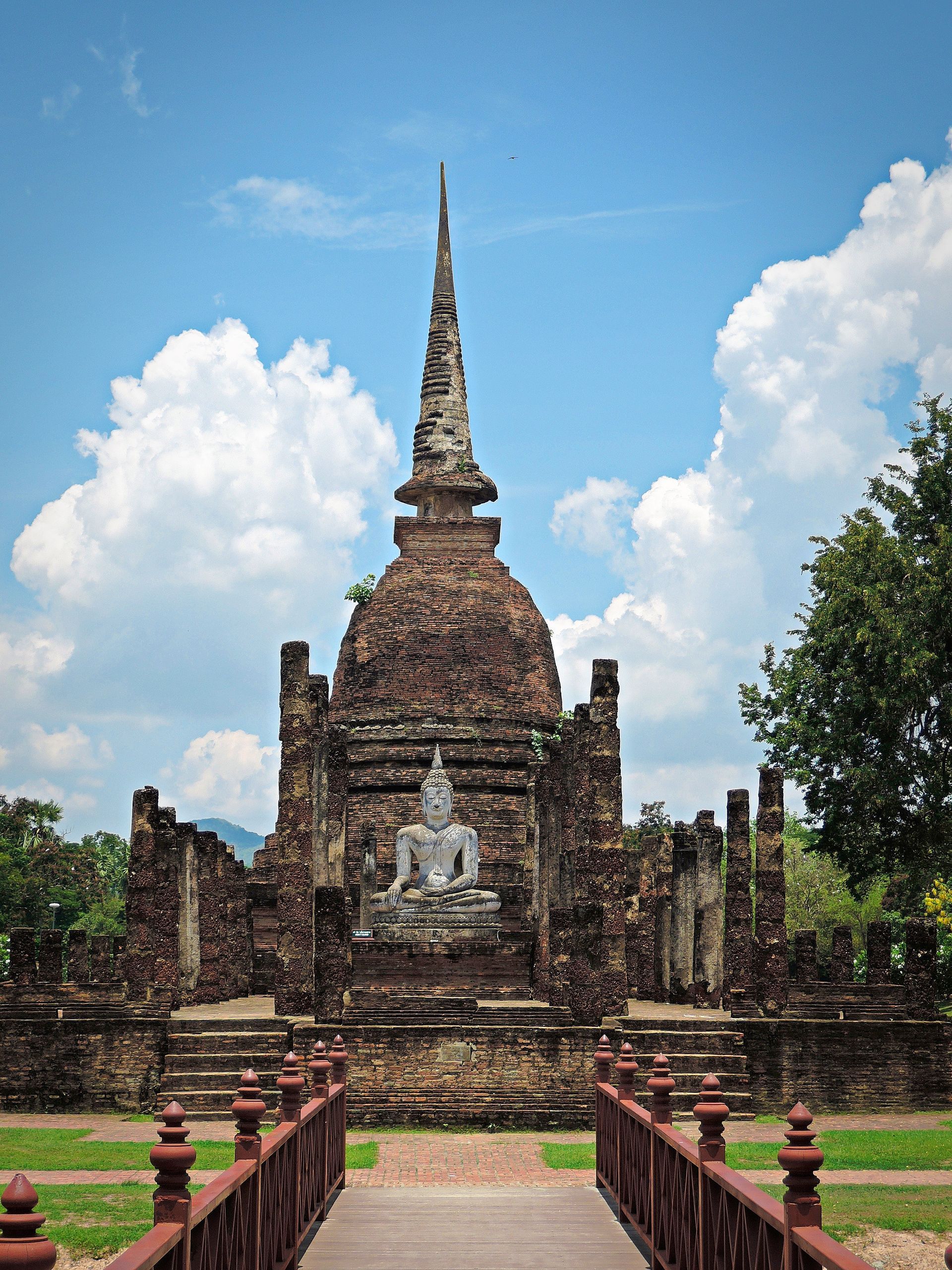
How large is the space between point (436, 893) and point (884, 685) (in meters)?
7.80

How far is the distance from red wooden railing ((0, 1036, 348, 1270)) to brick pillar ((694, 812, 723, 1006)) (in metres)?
12.9

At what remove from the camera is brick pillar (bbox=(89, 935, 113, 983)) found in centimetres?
2475

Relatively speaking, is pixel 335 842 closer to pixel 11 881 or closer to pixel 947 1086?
pixel 947 1086

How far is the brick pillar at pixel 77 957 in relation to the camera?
2481 centimetres

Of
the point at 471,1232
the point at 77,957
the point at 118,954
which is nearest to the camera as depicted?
the point at 471,1232

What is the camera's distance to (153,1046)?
53.0ft

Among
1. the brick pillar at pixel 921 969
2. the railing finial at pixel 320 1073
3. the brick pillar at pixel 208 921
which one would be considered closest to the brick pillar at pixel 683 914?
the brick pillar at pixel 921 969

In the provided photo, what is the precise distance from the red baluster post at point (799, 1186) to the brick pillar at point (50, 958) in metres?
20.2

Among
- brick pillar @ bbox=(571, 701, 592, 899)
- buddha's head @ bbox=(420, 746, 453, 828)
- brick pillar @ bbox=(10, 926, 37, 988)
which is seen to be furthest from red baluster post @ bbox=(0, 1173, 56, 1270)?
buddha's head @ bbox=(420, 746, 453, 828)

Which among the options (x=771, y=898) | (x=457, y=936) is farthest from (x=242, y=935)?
(x=771, y=898)

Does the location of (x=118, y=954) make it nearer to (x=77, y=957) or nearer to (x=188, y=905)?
(x=77, y=957)

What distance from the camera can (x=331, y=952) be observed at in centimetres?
1620

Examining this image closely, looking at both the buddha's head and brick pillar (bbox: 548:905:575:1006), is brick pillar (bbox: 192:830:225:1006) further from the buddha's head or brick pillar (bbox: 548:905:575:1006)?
brick pillar (bbox: 548:905:575:1006)

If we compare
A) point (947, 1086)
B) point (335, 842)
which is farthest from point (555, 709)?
point (947, 1086)
